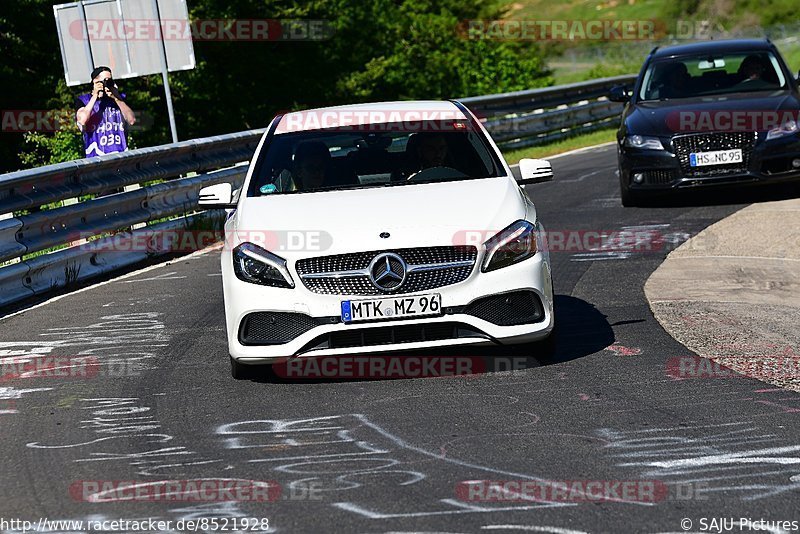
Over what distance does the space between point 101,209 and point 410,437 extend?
7.30 m

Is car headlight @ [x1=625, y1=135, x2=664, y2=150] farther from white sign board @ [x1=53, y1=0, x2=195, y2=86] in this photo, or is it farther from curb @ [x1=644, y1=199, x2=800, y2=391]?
white sign board @ [x1=53, y1=0, x2=195, y2=86]

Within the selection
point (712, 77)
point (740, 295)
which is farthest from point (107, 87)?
point (740, 295)

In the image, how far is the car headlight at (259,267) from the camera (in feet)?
23.3

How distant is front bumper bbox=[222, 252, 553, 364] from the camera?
7.01 metres

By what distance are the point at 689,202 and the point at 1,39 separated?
92.3ft

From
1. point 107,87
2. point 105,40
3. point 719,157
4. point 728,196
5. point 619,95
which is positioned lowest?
point 728,196

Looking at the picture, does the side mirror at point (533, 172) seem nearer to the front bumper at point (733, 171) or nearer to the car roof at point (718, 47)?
the front bumper at point (733, 171)

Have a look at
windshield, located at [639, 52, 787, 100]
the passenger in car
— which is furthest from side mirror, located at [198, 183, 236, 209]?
windshield, located at [639, 52, 787, 100]

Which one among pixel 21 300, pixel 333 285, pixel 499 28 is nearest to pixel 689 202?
pixel 21 300

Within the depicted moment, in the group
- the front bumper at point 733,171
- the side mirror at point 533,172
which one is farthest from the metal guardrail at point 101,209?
the front bumper at point 733,171

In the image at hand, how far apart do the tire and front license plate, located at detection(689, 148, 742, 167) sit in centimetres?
754

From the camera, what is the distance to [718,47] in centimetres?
1536

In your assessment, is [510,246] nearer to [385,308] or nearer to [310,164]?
[385,308]

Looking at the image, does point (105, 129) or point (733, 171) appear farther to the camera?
point (105, 129)
